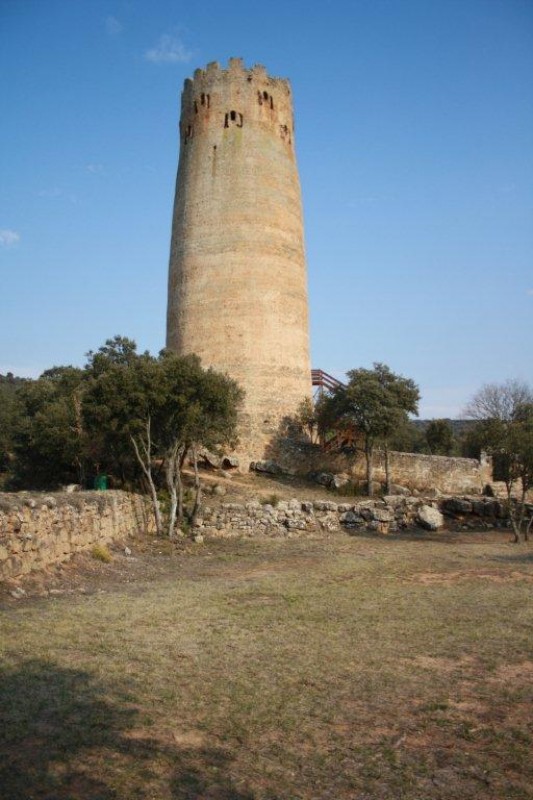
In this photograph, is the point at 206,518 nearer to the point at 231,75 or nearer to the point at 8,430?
the point at 8,430

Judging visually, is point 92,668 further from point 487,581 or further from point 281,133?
point 281,133

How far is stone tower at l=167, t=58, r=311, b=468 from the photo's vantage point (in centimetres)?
2505

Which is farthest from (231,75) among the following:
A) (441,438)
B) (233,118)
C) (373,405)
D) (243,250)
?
(441,438)

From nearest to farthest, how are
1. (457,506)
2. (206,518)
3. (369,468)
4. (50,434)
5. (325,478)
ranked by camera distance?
(206,518)
(50,434)
(457,506)
(369,468)
(325,478)

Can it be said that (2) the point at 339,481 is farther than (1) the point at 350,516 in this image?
Yes

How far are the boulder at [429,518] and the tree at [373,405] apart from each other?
8.32ft

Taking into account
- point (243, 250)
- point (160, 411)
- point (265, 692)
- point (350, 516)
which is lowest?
point (265, 692)

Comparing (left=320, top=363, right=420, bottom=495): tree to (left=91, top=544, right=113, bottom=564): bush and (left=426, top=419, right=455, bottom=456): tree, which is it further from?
(left=426, top=419, right=455, bottom=456): tree

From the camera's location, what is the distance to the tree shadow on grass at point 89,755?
337cm

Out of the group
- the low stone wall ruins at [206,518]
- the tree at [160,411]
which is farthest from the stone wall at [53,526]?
the tree at [160,411]

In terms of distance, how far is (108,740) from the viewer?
3906 mm

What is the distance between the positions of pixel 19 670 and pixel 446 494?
20.8m

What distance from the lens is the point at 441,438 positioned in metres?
39.5

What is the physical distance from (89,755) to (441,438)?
37.9 metres
